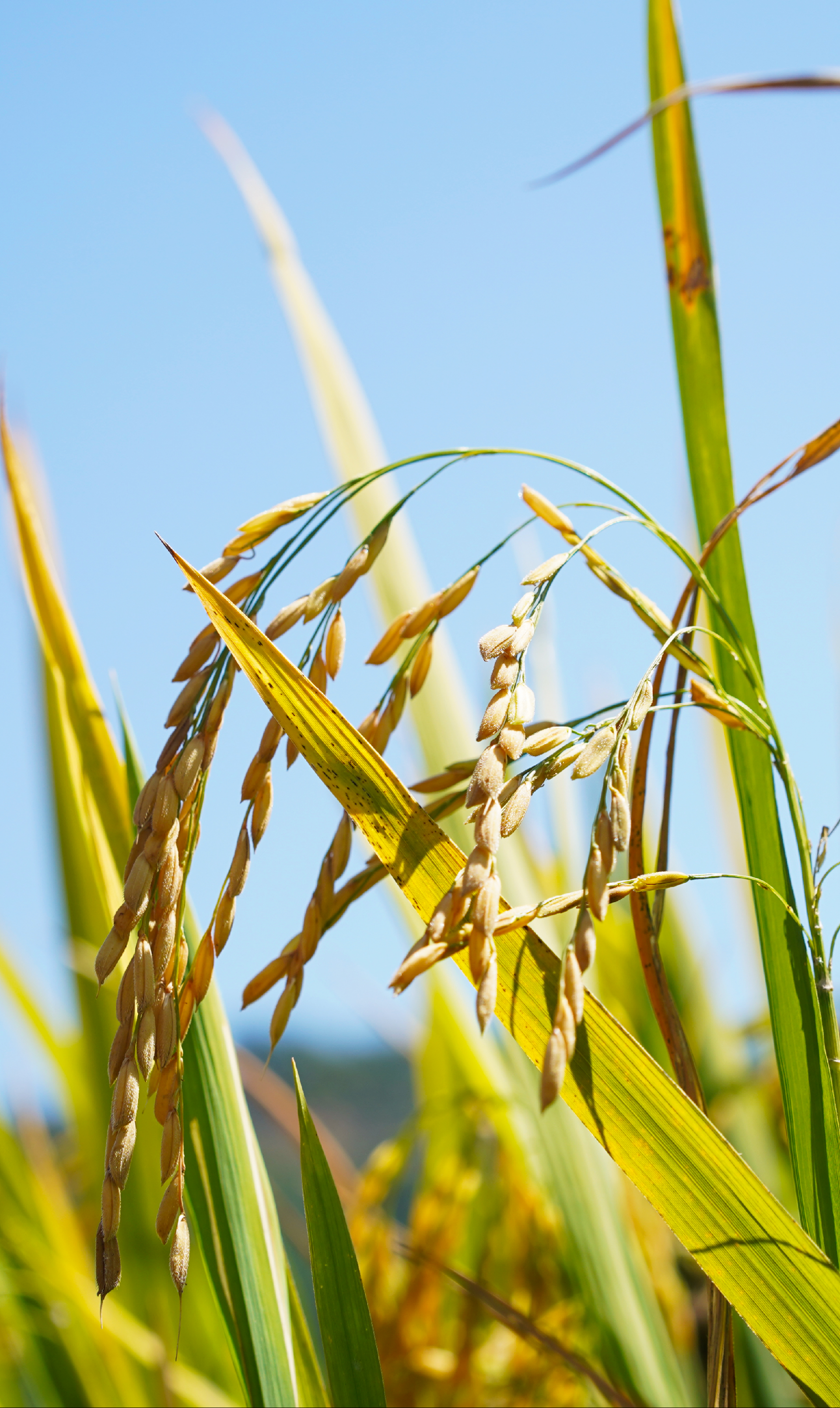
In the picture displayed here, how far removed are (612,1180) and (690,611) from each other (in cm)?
46

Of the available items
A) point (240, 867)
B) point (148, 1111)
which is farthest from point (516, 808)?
point (148, 1111)

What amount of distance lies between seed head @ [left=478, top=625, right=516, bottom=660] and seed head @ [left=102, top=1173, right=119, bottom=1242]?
9.0 inches

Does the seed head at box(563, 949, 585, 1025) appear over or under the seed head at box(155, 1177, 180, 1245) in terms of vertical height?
over

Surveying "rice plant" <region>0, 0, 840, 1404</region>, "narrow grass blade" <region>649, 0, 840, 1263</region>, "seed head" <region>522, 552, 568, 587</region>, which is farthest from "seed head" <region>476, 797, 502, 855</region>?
"narrow grass blade" <region>649, 0, 840, 1263</region>

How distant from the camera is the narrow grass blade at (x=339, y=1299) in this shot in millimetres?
430

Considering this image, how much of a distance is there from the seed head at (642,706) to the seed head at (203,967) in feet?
0.65

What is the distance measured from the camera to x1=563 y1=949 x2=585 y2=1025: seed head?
0.28 metres

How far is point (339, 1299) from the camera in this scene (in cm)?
43

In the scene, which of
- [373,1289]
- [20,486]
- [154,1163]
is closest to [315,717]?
[20,486]

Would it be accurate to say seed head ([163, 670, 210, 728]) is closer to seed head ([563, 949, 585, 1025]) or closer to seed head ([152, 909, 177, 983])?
seed head ([152, 909, 177, 983])

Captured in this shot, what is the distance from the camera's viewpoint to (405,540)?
779mm

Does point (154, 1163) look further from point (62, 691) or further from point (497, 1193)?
point (497, 1193)

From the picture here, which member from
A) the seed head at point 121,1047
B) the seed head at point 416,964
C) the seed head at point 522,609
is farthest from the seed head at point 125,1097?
the seed head at point 522,609

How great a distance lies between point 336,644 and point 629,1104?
234mm
